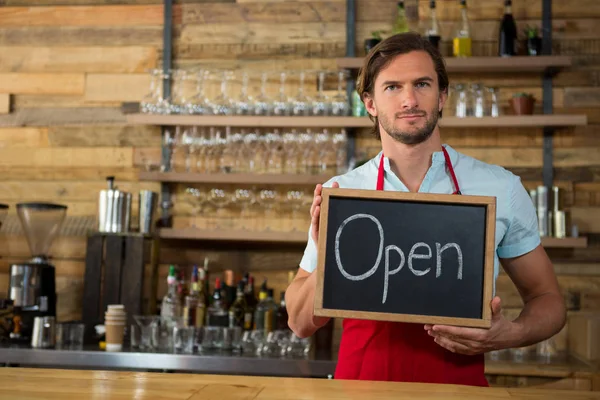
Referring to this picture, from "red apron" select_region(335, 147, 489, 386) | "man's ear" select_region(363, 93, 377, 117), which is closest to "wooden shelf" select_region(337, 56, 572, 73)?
"man's ear" select_region(363, 93, 377, 117)

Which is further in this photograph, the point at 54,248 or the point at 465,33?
the point at 54,248

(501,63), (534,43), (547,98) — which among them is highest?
(534,43)

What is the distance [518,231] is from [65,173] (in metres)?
3.13

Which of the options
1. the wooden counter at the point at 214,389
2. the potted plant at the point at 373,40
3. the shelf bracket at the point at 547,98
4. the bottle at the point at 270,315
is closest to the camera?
the wooden counter at the point at 214,389

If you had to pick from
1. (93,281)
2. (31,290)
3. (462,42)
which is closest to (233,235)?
(93,281)

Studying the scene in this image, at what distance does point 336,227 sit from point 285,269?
2643 mm

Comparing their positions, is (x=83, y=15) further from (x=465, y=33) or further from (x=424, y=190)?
(x=424, y=190)

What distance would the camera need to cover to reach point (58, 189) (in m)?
4.54

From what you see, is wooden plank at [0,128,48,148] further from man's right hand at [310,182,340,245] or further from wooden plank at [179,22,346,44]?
man's right hand at [310,182,340,245]

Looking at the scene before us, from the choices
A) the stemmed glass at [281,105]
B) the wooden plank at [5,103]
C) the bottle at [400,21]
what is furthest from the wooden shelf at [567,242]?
the wooden plank at [5,103]

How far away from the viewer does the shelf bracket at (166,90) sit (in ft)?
14.4

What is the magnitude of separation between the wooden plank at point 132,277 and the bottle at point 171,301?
0.11 metres

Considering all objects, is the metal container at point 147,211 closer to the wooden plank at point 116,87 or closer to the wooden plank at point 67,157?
the wooden plank at point 67,157

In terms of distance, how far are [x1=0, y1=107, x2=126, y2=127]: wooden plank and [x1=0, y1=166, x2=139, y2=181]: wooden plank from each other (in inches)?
9.6
